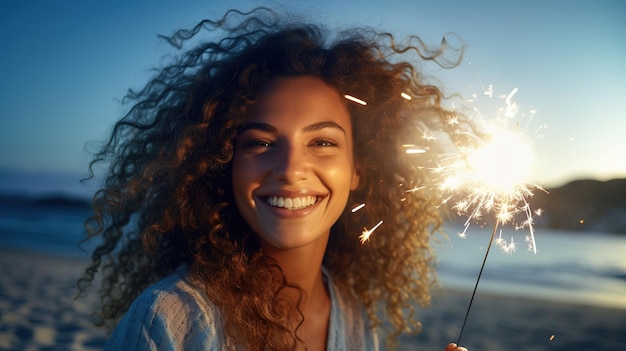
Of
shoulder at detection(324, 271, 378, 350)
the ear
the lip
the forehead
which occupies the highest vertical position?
the forehead

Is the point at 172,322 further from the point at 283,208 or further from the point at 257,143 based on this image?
the point at 257,143

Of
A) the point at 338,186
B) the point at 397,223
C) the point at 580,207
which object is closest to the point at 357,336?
the point at 397,223

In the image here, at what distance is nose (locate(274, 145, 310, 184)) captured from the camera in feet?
8.30

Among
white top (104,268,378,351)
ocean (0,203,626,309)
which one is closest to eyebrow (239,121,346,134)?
white top (104,268,378,351)

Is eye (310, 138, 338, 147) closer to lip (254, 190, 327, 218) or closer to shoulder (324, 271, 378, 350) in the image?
lip (254, 190, 327, 218)

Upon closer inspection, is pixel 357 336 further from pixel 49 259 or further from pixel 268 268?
pixel 49 259

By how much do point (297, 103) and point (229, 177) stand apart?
0.49m

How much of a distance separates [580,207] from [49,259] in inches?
380

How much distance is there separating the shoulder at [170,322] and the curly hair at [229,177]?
0.31ft

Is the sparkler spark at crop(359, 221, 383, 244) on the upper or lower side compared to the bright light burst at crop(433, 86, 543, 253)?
lower

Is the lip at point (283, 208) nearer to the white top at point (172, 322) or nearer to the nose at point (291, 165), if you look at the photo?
the nose at point (291, 165)

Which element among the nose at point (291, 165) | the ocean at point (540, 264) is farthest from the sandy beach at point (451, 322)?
the nose at point (291, 165)

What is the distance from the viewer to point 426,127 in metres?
3.25

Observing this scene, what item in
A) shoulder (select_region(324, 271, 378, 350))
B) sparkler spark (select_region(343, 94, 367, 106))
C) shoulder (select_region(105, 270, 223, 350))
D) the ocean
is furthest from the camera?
the ocean
